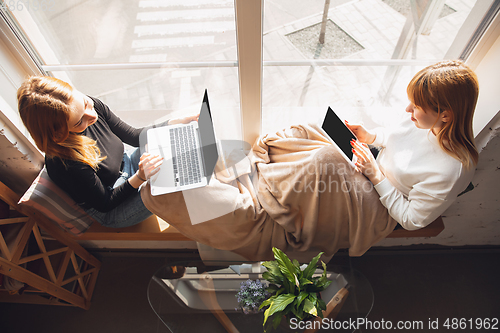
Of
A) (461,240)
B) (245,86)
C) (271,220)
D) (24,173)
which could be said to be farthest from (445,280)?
(24,173)

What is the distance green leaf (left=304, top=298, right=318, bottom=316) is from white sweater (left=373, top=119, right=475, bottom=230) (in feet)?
1.50

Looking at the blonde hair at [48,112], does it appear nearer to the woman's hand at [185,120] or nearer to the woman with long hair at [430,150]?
the woman's hand at [185,120]

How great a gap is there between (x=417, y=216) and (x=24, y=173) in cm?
159

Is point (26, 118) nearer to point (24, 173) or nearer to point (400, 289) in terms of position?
point (24, 173)

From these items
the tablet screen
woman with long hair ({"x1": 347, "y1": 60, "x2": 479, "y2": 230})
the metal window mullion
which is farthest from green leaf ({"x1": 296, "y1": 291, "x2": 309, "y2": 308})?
the metal window mullion

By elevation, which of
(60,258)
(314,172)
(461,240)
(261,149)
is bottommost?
(461,240)

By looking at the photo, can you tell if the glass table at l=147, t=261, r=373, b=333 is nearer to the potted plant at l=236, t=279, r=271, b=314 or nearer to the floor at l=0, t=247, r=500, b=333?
the potted plant at l=236, t=279, r=271, b=314

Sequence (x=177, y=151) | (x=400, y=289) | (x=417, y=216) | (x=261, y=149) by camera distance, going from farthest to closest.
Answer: (x=400, y=289)
(x=261, y=149)
(x=177, y=151)
(x=417, y=216)

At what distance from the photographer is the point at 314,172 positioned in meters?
1.20

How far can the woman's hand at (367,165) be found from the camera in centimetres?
122

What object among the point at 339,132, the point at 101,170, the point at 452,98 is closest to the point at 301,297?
the point at 339,132

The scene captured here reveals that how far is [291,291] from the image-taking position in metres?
1.11

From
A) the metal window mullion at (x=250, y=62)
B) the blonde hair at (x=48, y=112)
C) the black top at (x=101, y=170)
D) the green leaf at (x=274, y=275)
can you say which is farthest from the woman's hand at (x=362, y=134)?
the blonde hair at (x=48, y=112)

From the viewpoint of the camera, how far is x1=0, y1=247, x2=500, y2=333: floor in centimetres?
162
